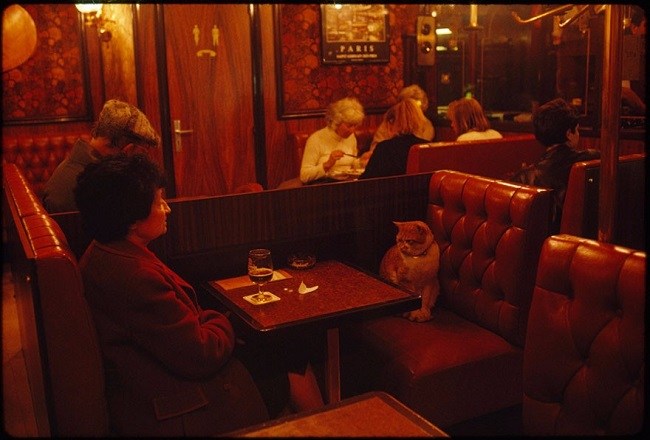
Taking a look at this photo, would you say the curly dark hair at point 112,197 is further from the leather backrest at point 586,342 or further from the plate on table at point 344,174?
the plate on table at point 344,174

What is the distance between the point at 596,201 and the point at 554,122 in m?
0.47

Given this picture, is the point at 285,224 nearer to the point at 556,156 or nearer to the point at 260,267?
the point at 260,267

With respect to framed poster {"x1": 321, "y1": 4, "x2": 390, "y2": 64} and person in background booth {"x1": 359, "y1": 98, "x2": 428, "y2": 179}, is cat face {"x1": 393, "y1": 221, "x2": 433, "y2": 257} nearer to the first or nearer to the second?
person in background booth {"x1": 359, "y1": 98, "x2": 428, "y2": 179}

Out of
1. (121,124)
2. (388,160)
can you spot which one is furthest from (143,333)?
(388,160)

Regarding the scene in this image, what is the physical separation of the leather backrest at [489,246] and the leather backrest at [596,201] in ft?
1.86

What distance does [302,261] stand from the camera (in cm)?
284

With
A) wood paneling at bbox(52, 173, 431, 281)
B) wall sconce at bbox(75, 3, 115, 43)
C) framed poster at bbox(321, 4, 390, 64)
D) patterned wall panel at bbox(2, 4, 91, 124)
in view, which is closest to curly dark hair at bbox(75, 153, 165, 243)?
wood paneling at bbox(52, 173, 431, 281)

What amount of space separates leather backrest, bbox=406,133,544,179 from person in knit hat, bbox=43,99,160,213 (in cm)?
171

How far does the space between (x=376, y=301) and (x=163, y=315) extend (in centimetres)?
82

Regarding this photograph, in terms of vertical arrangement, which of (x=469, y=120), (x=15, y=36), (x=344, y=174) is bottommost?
(x=344, y=174)

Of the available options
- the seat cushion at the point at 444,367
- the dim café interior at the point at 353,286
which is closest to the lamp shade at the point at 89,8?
the dim café interior at the point at 353,286

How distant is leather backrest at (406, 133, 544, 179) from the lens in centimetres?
414

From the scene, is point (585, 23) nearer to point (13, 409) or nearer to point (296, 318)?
point (296, 318)

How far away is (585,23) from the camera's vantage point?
12.2 ft
